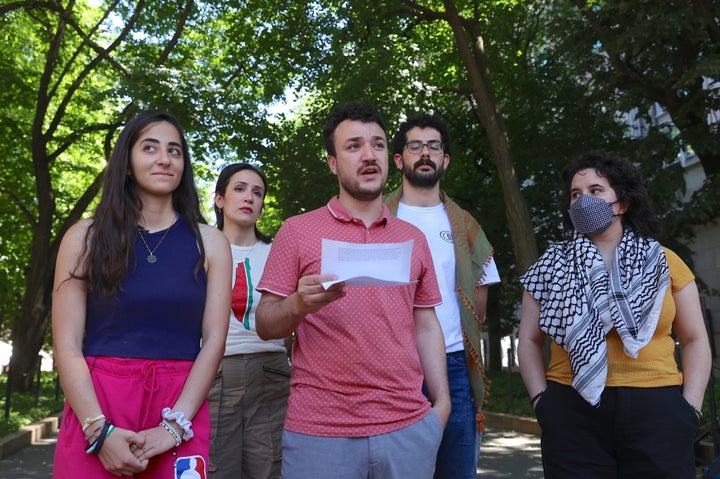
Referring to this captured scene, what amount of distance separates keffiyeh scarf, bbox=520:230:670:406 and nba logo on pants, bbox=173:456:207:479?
1.75 metres

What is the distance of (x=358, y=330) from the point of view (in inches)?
145

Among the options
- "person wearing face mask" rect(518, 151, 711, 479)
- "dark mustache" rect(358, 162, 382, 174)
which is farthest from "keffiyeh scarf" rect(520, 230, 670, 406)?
"dark mustache" rect(358, 162, 382, 174)

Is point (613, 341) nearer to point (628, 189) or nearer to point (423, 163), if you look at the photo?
point (628, 189)

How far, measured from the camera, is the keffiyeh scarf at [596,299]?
4195 millimetres

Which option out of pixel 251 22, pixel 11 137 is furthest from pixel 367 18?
pixel 11 137

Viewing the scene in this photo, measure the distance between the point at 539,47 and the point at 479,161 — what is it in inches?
131

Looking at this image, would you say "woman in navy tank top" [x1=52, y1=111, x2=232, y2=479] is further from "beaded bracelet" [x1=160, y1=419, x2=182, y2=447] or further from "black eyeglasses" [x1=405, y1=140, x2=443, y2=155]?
"black eyeglasses" [x1=405, y1=140, x2=443, y2=155]

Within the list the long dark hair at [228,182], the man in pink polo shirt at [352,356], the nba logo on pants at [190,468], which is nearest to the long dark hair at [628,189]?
the man in pink polo shirt at [352,356]

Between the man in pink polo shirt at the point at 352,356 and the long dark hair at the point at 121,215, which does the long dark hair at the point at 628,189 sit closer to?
the man in pink polo shirt at the point at 352,356

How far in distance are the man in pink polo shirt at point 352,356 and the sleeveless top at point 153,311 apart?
33 centimetres

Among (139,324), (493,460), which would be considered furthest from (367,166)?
(493,460)

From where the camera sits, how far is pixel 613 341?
4324 millimetres

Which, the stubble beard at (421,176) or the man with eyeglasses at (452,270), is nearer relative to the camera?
the man with eyeglasses at (452,270)

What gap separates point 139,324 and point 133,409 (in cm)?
30
